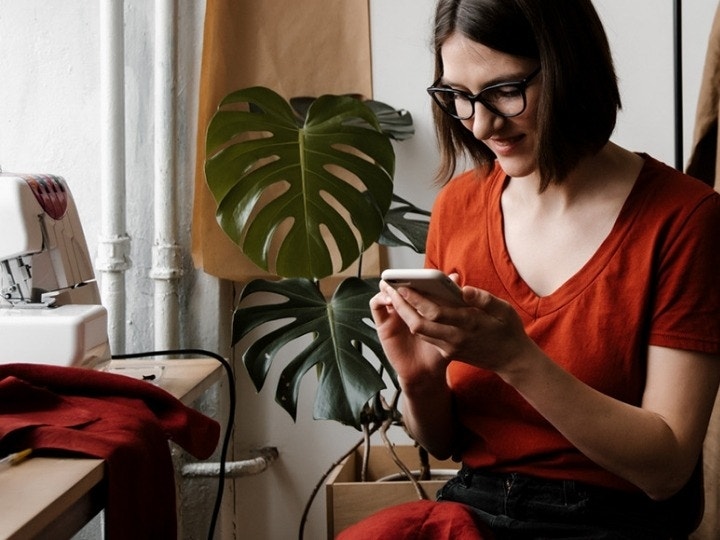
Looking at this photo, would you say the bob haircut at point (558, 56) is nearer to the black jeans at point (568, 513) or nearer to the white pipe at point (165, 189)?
the black jeans at point (568, 513)

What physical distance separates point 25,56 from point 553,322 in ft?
4.48

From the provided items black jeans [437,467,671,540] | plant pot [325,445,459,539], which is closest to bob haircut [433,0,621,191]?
black jeans [437,467,671,540]

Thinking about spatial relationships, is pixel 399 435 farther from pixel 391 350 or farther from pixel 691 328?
pixel 691 328

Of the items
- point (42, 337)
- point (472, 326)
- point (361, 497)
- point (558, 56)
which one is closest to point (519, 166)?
point (558, 56)

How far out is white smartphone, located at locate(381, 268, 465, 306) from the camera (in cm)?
103

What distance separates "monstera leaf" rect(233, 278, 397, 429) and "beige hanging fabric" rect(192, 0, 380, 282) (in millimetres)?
381

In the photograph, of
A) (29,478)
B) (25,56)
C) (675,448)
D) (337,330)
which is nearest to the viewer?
(29,478)

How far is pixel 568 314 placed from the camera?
122 centimetres

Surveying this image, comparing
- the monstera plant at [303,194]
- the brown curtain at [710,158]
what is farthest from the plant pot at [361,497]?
the brown curtain at [710,158]

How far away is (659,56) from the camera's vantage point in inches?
83.9

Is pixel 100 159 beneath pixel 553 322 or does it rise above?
above

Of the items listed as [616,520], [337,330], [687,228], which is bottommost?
[616,520]

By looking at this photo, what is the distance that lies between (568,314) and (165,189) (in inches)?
43.6

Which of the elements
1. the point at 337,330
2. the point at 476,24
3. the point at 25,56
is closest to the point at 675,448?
the point at 476,24
